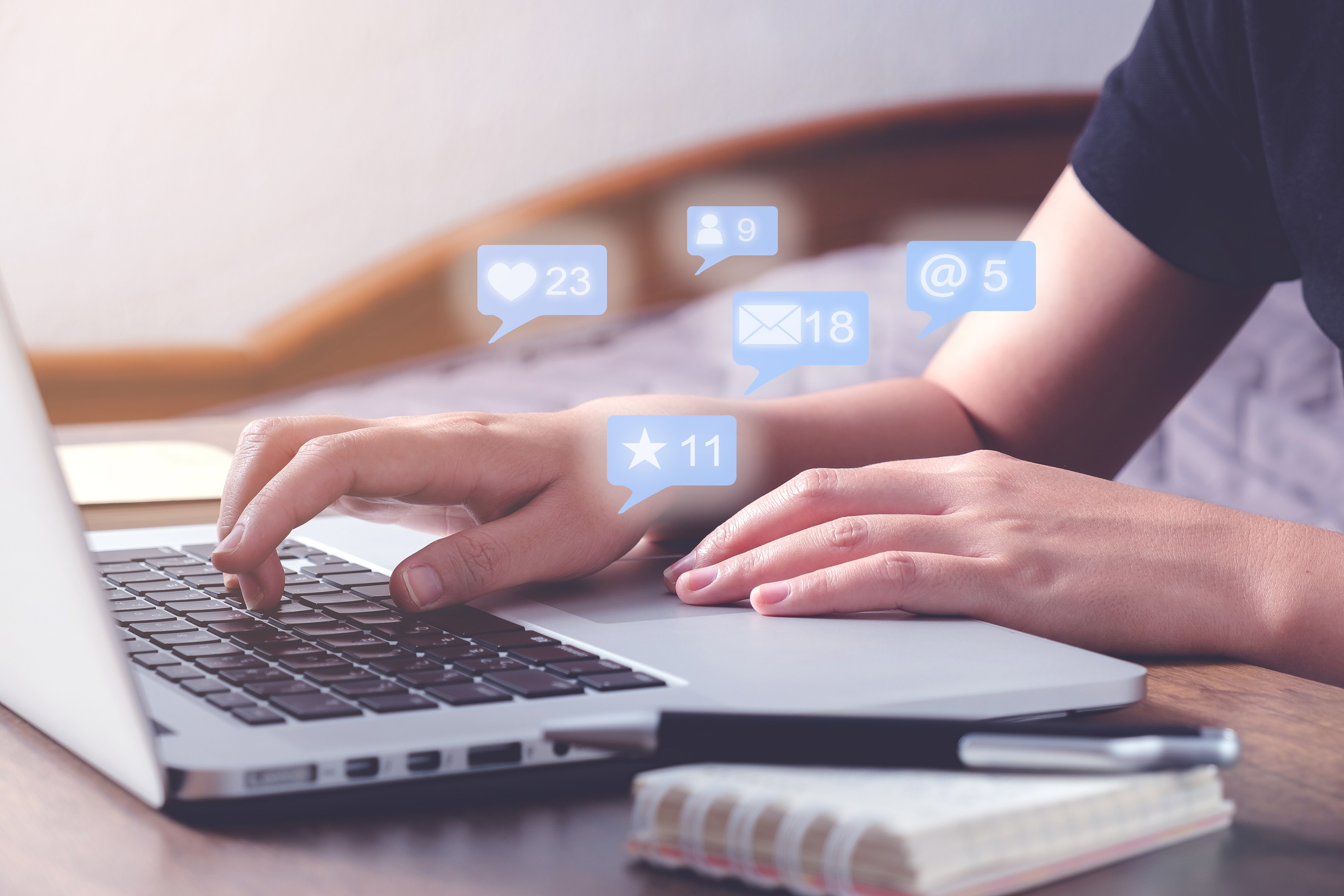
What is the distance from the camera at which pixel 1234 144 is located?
0.58m

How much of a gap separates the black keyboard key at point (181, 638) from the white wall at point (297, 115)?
1.13 meters

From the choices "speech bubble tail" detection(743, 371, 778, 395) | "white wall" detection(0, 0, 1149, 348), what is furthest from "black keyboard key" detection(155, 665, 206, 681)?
"white wall" detection(0, 0, 1149, 348)

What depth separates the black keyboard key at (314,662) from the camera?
269 millimetres

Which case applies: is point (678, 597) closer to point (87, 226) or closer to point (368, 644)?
point (368, 644)

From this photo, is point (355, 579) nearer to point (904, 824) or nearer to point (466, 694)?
point (466, 694)

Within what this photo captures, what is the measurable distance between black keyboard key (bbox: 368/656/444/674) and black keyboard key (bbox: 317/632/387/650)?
0.02 metres

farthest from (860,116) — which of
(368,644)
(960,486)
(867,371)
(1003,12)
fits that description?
(368,644)

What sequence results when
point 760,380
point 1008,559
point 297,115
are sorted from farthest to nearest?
point 297,115 → point 760,380 → point 1008,559

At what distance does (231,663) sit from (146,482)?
426 millimetres

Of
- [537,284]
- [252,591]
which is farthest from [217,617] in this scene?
[537,284]

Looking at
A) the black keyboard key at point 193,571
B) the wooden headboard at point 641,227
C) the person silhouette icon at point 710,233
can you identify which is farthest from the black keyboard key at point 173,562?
the wooden headboard at point 641,227

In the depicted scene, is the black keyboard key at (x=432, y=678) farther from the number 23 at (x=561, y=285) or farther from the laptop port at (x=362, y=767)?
the number 23 at (x=561, y=285)

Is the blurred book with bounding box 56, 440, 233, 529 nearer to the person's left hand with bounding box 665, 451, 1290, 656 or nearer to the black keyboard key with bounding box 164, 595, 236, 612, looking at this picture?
the black keyboard key with bounding box 164, 595, 236, 612

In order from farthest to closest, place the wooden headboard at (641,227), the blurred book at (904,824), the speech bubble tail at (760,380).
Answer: the wooden headboard at (641,227) < the speech bubble tail at (760,380) < the blurred book at (904,824)
